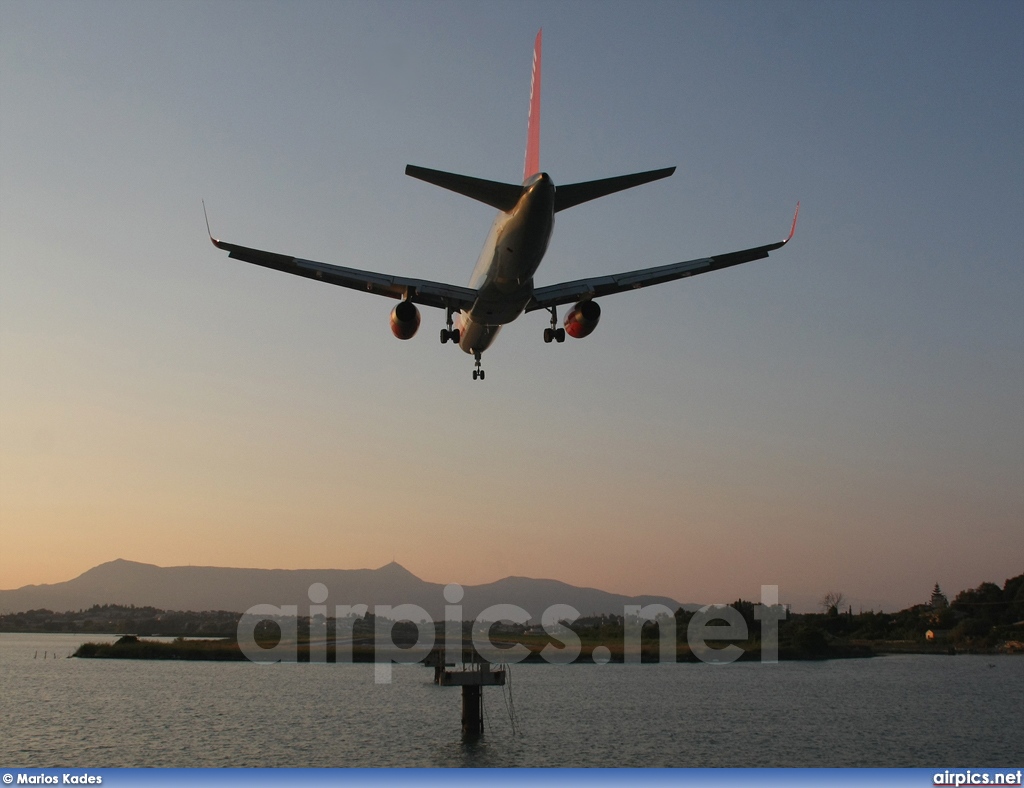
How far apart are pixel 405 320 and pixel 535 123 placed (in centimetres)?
805

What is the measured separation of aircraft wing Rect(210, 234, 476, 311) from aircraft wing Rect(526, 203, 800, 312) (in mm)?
2656

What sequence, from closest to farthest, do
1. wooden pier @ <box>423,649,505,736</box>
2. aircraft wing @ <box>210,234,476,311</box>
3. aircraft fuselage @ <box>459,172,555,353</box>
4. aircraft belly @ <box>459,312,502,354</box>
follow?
aircraft fuselage @ <box>459,172,555,353</box> < aircraft wing @ <box>210,234,476,311</box> < aircraft belly @ <box>459,312,502,354</box> < wooden pier @ <box>423,649,505,736</box>

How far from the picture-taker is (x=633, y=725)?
64.6 metres

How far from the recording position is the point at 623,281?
95.3ft

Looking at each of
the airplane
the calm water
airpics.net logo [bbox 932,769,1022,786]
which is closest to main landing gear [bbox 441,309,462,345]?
the airplane

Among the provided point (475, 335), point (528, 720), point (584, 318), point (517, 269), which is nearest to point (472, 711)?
point (528, 720)

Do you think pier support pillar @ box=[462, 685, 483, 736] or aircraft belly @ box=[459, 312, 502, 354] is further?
pier support pillar @ box=[462, 685, 483, 736]

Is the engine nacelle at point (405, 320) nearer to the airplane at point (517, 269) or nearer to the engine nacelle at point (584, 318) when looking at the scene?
the airplane at point (517, 269)

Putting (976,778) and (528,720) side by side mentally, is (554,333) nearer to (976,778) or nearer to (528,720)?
(976,778)

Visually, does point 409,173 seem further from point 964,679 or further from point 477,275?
point 964,679

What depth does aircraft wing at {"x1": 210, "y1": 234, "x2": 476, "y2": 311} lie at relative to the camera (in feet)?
85.5

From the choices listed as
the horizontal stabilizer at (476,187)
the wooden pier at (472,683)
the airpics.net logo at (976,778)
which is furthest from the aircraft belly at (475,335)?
the wooden pier at (472,683)

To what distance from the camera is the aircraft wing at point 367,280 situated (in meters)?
26.0

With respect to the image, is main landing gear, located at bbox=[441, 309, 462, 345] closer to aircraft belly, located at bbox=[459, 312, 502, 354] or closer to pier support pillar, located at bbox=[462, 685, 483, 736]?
aircraft belly, located at bbox=[459, 312, 502, 354]
